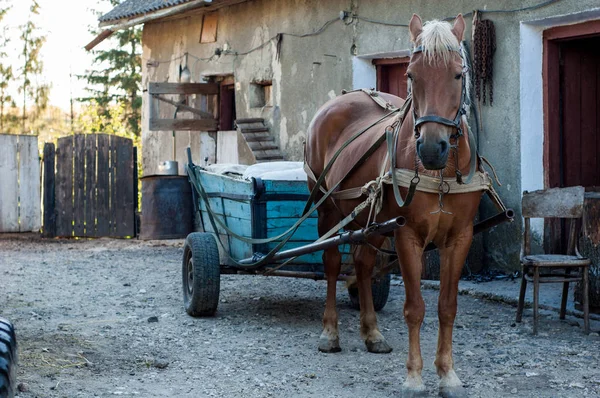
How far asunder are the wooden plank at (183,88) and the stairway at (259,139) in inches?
50.9

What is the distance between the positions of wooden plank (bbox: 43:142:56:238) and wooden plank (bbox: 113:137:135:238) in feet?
3.44

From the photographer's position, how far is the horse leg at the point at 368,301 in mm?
6035

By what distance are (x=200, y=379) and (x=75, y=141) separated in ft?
32.3

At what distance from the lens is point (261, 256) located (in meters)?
6.69

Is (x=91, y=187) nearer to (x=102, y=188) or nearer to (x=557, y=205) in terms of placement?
(x=102, y=188)

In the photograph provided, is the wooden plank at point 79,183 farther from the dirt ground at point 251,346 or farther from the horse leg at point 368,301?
the horse leg at point 368,301

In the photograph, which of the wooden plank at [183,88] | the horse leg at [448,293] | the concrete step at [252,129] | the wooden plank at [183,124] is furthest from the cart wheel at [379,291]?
the wooden plank at [183,88]

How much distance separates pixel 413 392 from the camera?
Answer: 4852mm

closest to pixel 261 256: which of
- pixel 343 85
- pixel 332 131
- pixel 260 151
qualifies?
pixel 332 131

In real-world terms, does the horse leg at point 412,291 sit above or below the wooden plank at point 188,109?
below

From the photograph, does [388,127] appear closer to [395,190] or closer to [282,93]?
[395,190]

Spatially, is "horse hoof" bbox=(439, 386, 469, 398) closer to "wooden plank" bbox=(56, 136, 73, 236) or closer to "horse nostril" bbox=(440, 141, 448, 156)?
"horse nostril" bbox=(440, 141, 448, 156)

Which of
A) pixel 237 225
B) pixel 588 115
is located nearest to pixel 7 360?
pixel 237 225

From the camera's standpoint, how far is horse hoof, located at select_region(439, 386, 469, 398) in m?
4.84
